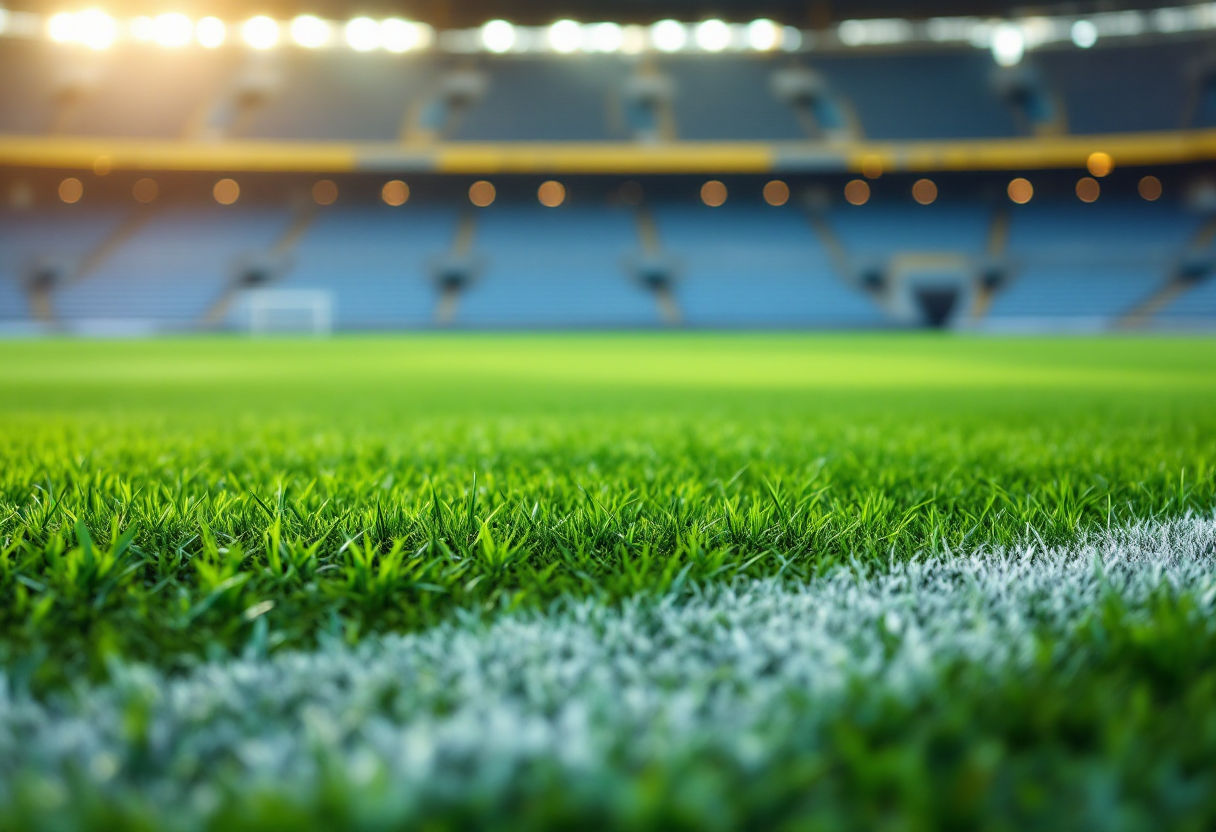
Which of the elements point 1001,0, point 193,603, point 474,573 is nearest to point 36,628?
point 193,603

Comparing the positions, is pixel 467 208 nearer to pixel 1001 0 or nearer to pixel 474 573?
pixel 1001 0

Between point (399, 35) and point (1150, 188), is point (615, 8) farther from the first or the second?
point (1150, 188)

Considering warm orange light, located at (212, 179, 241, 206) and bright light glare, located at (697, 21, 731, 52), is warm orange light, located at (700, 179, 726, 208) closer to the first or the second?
bright light glare, located at (697, 21, 731, 52)

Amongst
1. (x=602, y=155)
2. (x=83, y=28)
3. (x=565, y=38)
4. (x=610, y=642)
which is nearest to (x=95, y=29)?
(x=83, y=28)

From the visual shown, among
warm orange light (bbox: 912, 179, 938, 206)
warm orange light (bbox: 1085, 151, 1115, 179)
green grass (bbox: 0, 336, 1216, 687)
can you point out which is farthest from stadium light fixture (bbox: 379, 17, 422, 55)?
green grass (bbox: 0, 336, 1216, 687)

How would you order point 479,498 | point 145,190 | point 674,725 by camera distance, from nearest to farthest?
point 674,725
point 479,498
point 145,190

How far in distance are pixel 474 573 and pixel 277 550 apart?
32 cm

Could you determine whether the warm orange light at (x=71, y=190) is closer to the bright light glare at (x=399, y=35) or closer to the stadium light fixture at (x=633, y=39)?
the bright light glare at (x=399, y=35)

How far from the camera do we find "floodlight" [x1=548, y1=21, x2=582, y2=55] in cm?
2828

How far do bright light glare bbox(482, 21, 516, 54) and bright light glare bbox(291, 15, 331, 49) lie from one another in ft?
18.0

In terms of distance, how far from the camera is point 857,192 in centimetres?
2716

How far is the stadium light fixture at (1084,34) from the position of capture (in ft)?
88.0

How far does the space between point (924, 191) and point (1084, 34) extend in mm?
7721

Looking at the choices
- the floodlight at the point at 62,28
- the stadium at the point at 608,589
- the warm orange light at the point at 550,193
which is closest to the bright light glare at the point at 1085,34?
the warm orange light at the point at 550,193
